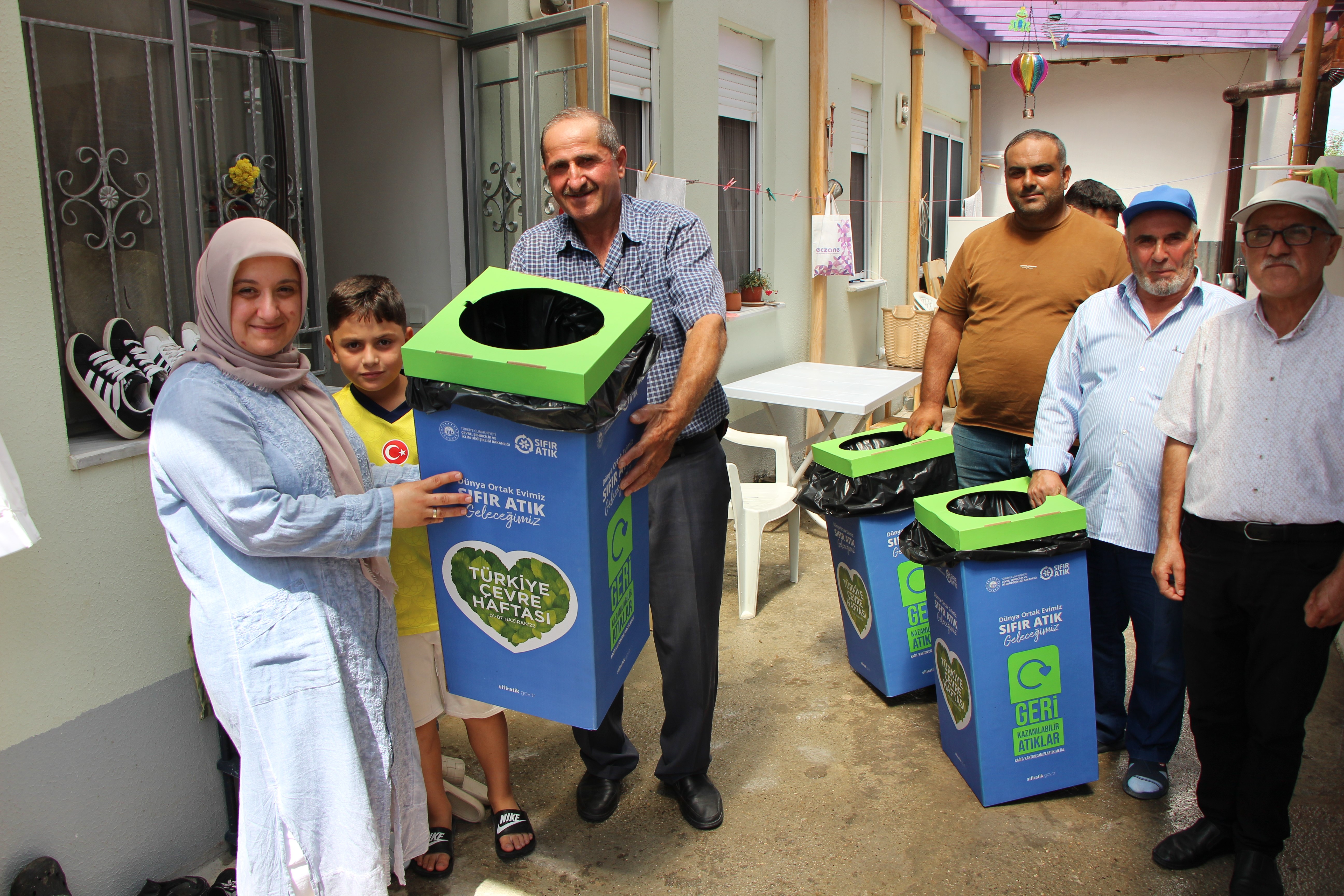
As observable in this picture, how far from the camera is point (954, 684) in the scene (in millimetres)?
2506

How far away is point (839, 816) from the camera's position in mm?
2477

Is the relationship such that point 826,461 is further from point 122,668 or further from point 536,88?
point 122,668

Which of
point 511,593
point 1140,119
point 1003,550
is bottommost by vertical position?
point 1003,550

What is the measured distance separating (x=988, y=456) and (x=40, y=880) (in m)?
2.65

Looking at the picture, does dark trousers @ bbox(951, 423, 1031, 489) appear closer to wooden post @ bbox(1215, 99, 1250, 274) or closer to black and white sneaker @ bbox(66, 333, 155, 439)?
black and white sneaker @ bbox(66, 333, 155, 439)

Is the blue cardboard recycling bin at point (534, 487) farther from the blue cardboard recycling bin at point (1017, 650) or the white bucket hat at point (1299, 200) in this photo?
the white bucket hat at point (1299, 200)

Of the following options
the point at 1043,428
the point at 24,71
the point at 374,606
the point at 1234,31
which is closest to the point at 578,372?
the point at 374,606

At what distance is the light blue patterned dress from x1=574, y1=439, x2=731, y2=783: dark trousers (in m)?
0.76

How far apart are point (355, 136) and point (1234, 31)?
1001cm

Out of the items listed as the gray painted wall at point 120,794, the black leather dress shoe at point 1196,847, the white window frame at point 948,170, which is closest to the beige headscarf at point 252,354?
the gray painted wall at point 120,794

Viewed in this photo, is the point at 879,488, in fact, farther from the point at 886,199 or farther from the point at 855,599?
the point at 886,199

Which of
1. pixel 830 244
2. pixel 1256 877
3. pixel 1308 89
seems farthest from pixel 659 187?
pixel 1308 89

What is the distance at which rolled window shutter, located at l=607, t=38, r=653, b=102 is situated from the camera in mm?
4340

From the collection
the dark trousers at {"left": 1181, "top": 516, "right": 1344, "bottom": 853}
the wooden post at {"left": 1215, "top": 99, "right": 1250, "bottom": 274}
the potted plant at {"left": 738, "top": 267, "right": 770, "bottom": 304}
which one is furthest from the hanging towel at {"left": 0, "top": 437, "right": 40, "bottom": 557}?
the wooden post at {"left": 1215, "top": 99, "right": 1250, "bottom": 274}
